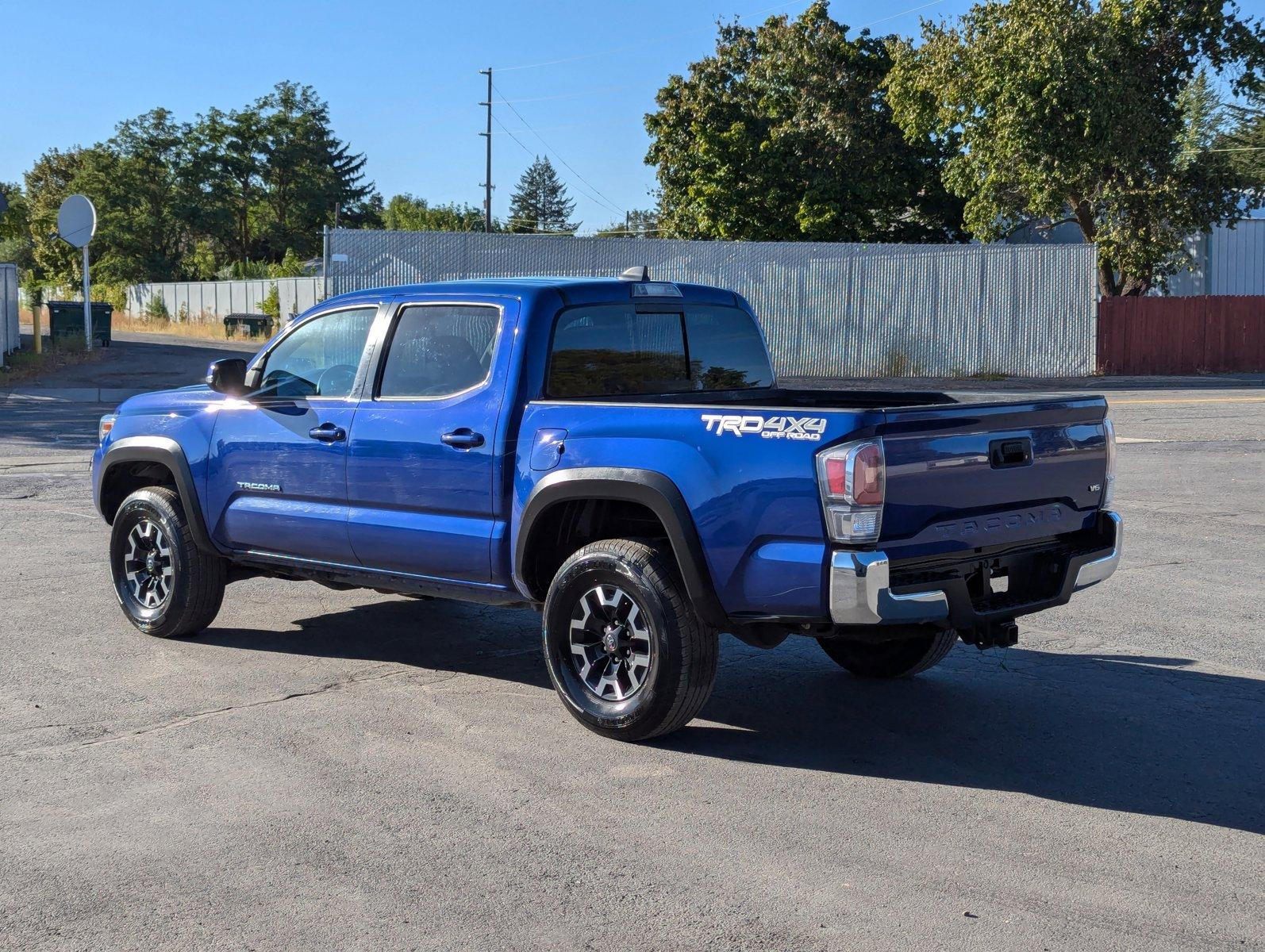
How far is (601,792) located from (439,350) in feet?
7.60

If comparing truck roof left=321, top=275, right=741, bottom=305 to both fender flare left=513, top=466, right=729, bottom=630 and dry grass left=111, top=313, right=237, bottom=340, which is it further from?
dry grass left=111, top=313, right=237, bottom=340

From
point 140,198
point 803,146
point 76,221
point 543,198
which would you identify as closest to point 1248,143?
point 803,146

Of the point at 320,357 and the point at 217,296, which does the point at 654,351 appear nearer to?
the point at 320,357

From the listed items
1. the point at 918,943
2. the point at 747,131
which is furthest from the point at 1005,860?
the point at 747,131

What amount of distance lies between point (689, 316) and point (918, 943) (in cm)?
358

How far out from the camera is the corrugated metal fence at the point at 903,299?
1225 inches

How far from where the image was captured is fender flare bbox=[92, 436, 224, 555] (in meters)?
7.01

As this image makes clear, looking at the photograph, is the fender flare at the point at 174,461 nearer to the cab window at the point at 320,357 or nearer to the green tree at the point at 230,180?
the cab window at the point at 320,357

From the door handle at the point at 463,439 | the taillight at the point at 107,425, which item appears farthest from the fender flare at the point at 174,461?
the door handle at the point at 463,439

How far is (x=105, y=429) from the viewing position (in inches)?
302

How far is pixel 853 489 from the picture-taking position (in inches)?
187

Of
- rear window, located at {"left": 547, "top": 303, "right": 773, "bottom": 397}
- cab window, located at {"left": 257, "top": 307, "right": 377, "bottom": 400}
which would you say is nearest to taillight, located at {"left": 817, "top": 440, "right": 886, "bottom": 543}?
rear window, located at {"left": 547, "top": 303, "right": 773, "bottom": 397}

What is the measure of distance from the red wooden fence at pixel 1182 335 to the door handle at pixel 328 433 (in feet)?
96.9

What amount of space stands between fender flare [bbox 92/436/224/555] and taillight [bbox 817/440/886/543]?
362cm
